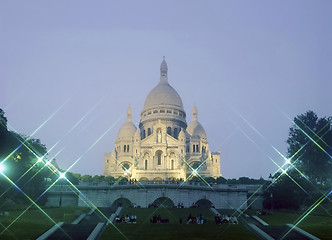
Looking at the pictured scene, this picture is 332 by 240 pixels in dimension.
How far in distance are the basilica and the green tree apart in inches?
1268

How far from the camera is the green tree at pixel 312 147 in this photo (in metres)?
57.1

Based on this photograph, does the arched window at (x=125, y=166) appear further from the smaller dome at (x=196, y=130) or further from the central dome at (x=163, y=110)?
the smaller dome at (x=196, y=130)

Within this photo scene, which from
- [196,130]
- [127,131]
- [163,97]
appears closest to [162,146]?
[196,130]

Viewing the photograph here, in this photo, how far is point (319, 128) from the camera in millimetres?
58969

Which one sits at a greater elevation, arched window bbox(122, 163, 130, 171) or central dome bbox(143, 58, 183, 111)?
central dome bbox(143, 58, 183, 111)

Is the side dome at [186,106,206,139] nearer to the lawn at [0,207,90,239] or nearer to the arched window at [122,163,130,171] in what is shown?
the arched window at [122,163,130,171]

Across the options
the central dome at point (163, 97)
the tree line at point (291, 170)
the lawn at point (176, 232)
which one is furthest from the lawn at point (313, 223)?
the central dome at point (163, 97)

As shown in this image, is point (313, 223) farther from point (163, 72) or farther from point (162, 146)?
point (163, 72)

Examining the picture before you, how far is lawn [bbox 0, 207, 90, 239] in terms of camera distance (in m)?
26.4

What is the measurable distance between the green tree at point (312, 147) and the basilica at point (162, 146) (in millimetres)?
32202

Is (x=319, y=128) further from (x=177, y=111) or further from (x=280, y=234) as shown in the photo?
(x=177, y=111)

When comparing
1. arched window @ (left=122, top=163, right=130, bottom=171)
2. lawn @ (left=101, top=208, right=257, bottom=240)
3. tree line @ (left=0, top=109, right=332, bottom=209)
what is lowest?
lawn @ (left=101, top=208, right=257, bottom=240)

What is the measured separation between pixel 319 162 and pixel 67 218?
39.2 meters

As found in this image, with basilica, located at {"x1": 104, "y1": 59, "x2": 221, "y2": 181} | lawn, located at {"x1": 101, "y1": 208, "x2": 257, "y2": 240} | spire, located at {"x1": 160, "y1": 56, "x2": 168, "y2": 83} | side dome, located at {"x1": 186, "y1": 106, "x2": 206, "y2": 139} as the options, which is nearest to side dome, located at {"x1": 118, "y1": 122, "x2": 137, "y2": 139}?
basilica, located at {"x1": 104, "y1": 59, "x2": 221, "y2": 181}
